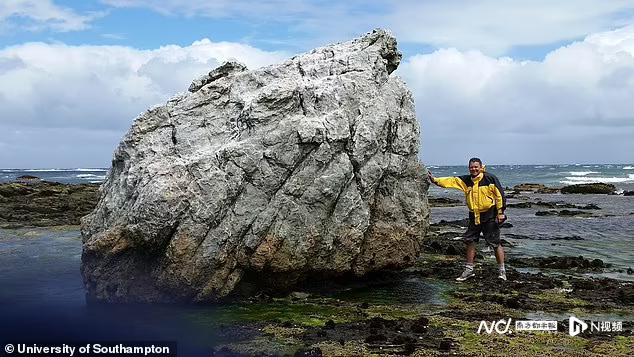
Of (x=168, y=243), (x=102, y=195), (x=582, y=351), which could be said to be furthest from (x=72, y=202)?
(x=582, y=351)

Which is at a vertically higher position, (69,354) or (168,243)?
(168,243)

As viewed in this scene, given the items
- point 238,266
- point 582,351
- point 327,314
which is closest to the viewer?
point 582,351

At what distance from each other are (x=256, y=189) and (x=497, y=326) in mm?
5207

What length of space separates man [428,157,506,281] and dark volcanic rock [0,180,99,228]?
52.0 feet

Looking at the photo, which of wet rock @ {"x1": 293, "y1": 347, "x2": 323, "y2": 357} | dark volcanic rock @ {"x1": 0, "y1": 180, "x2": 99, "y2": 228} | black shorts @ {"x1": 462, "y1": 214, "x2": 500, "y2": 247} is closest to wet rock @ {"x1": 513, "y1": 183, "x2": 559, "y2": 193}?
dark volcanic rock @ {"x1": 0, "y1": 180, "x2": 99, "y2": 228}

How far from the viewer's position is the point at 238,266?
12344 mm

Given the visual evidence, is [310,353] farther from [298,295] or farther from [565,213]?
[565,213]

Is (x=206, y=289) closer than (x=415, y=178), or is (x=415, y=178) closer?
(x=206, y=289)

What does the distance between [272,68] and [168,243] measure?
4834mm

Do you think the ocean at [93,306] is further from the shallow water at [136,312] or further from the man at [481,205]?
the man at [481,205]

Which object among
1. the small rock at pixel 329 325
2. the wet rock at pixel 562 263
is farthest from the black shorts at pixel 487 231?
the small rock at pixel 329 325

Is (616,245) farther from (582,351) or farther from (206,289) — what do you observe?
(206,289)

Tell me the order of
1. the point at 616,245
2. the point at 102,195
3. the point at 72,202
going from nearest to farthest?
the point at 102,195 → the point at 616,245 → the point at 72,202

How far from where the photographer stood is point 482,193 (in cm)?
1466
